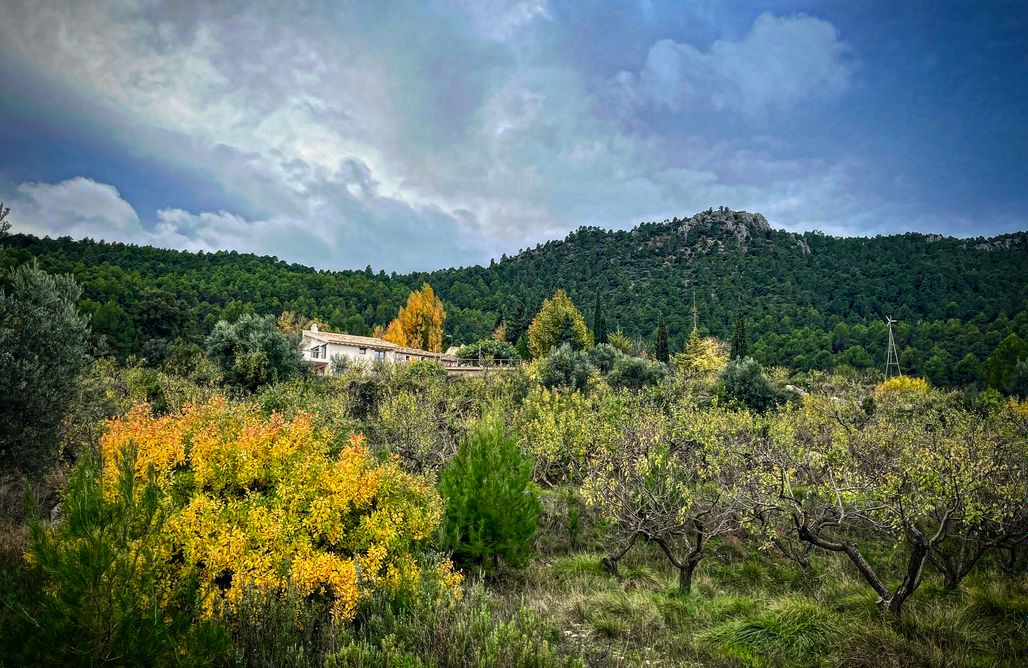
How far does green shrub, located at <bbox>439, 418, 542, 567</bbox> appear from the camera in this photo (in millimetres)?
11445

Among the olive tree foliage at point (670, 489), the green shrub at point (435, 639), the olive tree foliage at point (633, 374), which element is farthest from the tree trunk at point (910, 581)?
the olive tree foliage at point (633, 374)

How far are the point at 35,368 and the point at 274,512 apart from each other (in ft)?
30.4

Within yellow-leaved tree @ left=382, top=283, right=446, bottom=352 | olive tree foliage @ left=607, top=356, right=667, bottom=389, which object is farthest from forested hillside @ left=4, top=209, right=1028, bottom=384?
olive tree foliage @ left=607, top=356, right=667, bottom=389

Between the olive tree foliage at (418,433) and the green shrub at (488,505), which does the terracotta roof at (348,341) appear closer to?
the olive tree foliage at (418,433)

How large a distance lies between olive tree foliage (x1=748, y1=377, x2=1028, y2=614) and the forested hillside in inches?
2019

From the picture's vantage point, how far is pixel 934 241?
103125 millimetres

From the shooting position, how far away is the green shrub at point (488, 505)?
1145cm

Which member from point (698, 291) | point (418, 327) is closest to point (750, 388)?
point (418, 327)

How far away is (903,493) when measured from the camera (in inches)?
324

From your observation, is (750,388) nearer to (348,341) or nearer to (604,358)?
(604,358)

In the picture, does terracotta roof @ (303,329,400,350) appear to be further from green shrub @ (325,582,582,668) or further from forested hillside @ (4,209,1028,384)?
green shrub @ (325,582,582,668)

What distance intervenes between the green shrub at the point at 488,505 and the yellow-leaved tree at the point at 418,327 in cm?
6261

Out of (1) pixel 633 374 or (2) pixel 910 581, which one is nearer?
(2) pixel 910 581

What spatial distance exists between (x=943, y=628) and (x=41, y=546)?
1169 cm
